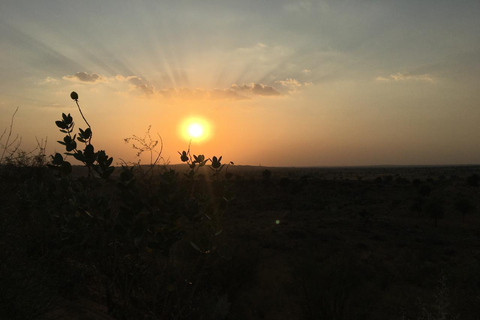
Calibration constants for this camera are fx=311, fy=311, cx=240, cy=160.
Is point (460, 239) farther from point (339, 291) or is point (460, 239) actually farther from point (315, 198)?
point (315, 198)

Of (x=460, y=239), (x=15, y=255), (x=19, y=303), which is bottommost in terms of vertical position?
(x=460, y=239)

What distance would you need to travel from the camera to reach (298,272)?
10.9 m

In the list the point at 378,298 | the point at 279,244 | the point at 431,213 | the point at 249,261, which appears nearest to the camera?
the point at 378,298

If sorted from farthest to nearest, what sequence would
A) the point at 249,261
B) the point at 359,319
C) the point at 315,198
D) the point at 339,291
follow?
the point at 315,198, the point at 249,261, the point at 339,291, the point at 359,319

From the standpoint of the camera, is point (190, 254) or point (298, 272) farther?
point (298, 272)

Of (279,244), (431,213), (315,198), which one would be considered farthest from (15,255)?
(315,198)

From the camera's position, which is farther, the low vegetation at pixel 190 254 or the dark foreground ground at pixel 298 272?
the dark foreground ground at pixel 298 272

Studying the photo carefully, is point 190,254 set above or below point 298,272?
above

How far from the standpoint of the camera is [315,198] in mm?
40688

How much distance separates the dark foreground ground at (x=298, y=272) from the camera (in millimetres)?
4145

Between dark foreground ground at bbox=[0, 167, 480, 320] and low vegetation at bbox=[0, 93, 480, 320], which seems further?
dark foreground ground at bbox=[0, 167, 480, 320]

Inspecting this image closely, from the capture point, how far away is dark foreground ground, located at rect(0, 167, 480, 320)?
414cm

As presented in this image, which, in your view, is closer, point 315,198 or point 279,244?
point 279,244

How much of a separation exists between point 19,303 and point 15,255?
0.90m
